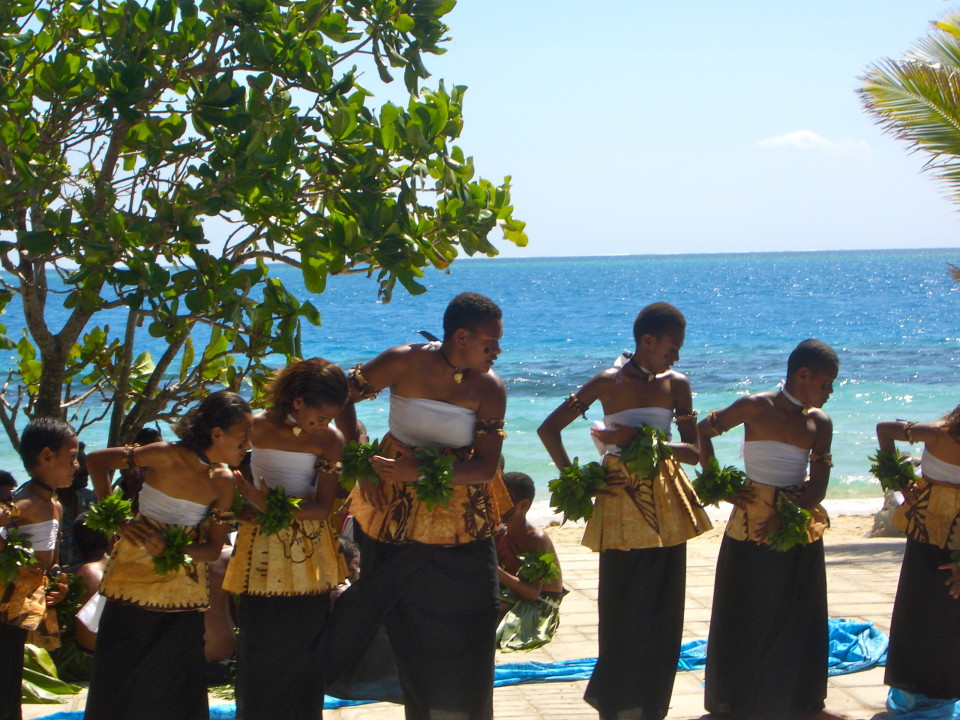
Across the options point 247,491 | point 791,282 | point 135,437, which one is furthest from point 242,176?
point 791,282

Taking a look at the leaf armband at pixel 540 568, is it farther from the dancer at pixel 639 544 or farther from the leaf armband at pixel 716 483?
the leaf armband at pixel 716 483

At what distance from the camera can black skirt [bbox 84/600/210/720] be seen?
4.52 metres

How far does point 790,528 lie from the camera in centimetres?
510

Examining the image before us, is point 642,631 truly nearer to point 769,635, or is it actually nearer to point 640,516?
point 640,516

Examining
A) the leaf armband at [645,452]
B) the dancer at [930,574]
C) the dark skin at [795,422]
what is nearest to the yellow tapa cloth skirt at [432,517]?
the leaf armband at [645,452]

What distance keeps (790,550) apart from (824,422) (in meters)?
0.63

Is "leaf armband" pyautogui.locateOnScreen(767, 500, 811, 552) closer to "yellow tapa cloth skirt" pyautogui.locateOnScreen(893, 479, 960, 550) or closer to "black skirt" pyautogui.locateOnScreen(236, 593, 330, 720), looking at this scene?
"yellow tapa cloth skirt" pyautogui.locateOnScreen(893, 479, 960, 550)

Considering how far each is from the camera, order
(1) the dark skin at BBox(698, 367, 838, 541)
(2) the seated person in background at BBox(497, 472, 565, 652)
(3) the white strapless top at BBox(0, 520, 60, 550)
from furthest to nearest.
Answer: (2) the seated person in background at BBox(497, 472, 565, 652), (1) the dark skin at BBox(698, 367, 838, 541), (3) the white strapless top at BBox(0, 520, 60, 550)

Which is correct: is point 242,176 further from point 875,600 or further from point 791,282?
point 791,282

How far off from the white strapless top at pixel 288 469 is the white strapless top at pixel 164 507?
333 millimetres

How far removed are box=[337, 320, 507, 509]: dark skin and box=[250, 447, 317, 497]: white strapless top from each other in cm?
24

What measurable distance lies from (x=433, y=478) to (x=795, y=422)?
185 centimetres

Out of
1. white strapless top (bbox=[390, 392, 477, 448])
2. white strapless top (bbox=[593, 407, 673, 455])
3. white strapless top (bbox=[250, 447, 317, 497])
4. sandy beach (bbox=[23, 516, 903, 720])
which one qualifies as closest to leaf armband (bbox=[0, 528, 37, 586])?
white strapless top (bbox=[250, 447, 317, 497])

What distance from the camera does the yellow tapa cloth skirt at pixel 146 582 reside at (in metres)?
4.52
